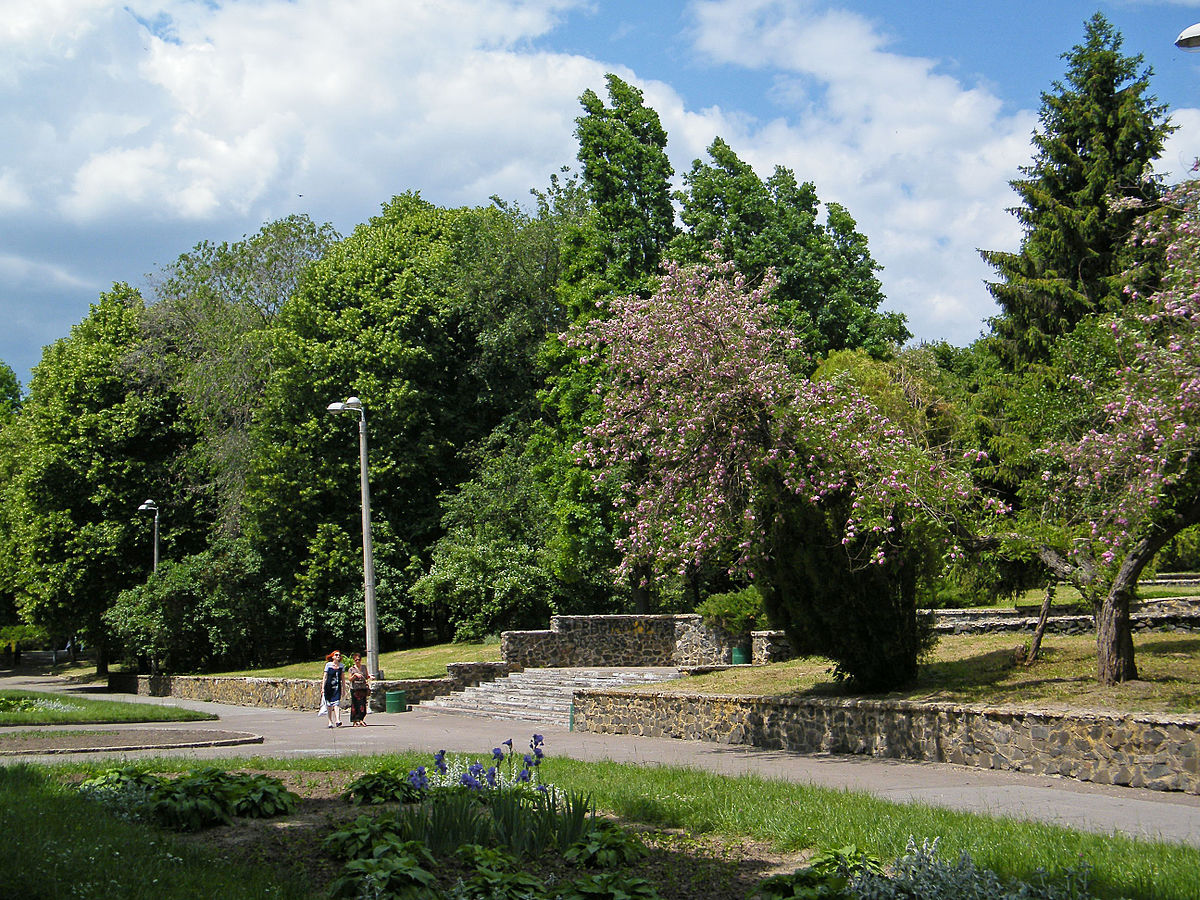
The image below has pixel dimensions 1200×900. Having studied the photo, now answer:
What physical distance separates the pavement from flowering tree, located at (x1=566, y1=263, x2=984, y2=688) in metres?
2.22

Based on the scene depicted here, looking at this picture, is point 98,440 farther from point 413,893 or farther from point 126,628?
point 413,893

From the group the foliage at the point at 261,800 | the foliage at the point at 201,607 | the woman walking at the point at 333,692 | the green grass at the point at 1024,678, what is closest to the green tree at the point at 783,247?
the green grass at the point at 1024,678

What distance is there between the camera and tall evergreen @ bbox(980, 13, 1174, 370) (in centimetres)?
2817

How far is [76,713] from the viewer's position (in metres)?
21.1

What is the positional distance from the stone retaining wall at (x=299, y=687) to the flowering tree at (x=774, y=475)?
465 inches

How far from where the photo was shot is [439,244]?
40.7 m

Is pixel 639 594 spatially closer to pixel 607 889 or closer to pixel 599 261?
pixel 599 261

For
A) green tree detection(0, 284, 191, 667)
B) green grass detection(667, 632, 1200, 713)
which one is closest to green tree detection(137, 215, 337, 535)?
green tree detection(0, 284, 191, 667)

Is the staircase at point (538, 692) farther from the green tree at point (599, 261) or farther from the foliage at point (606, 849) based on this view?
the foliage at point (606, 849)

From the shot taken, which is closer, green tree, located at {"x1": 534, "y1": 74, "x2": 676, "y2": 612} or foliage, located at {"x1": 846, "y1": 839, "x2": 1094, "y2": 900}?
foliage, located at {"x1": 846, "y1": 839, "x2": 1094, "y2": 900}

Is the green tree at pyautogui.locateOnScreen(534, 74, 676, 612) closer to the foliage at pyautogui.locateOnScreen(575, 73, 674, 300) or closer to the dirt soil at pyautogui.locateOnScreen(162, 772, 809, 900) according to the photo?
the foliage at pyautogui.locateOnScreen(575, 73, 674, 300)

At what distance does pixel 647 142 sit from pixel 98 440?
25.4m

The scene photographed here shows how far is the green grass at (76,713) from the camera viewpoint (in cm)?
1970

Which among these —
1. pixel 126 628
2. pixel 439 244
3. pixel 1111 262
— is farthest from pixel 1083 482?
pixel 126 628
